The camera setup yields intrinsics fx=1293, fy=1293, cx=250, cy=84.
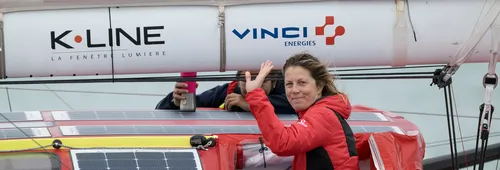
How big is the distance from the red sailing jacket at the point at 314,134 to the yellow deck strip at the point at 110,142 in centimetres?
50

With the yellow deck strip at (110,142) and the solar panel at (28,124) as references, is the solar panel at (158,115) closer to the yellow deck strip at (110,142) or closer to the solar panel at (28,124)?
the solar panel at (28,124)

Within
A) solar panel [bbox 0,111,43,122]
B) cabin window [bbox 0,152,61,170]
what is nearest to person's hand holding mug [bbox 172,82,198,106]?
solar panel [bbox 0,111,43,122]

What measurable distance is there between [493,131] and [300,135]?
15.2 feet

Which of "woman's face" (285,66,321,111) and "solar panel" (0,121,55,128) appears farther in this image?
"solar panel" (0,121,55,128)

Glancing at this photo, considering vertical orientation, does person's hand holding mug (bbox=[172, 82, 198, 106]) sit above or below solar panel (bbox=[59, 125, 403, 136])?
above

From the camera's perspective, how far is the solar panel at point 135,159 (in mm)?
4906

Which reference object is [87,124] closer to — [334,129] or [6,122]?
[6,122]

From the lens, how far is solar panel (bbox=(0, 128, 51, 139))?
16.4 feet

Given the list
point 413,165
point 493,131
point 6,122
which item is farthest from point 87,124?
point 493,131

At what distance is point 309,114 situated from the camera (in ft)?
15.9

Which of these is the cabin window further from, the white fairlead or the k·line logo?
the white fairlead

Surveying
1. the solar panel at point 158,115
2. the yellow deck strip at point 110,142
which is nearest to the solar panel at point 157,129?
the yellow deck strip at point 110,142

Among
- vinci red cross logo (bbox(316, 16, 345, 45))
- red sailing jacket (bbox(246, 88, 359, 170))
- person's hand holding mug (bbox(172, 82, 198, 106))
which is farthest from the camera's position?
person's hand holding mug (bbox(172, 82, 198, 106))

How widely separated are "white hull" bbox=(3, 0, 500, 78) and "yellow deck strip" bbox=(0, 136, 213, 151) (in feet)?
0.85
